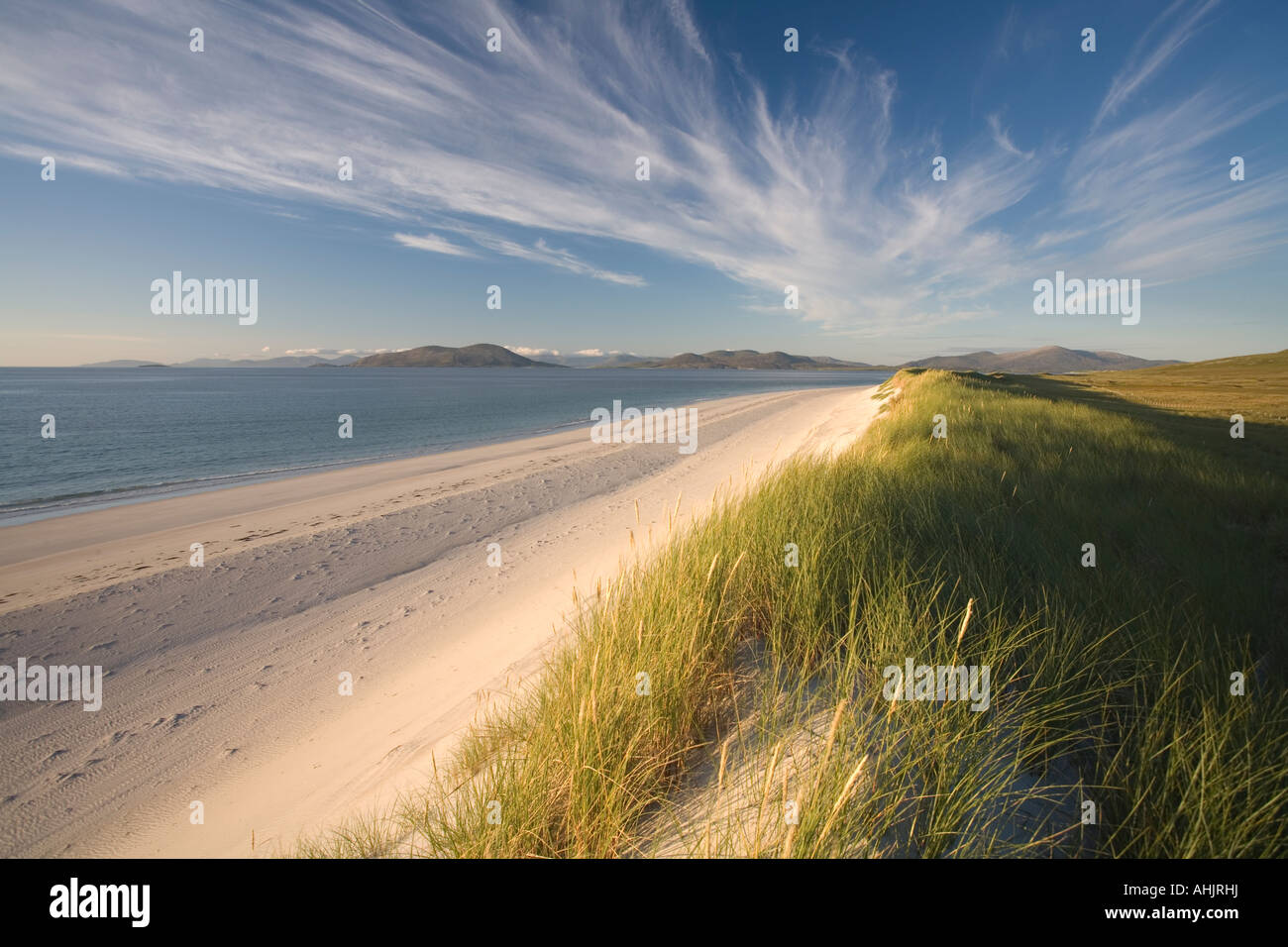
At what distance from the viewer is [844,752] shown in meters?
1.97

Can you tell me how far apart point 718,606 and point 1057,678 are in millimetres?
1793

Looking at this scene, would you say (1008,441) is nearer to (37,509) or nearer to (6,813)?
(6,813)

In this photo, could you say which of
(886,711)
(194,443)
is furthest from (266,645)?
(194,443)

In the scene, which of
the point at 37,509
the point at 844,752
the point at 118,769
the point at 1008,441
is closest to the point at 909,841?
the point at 844,752
